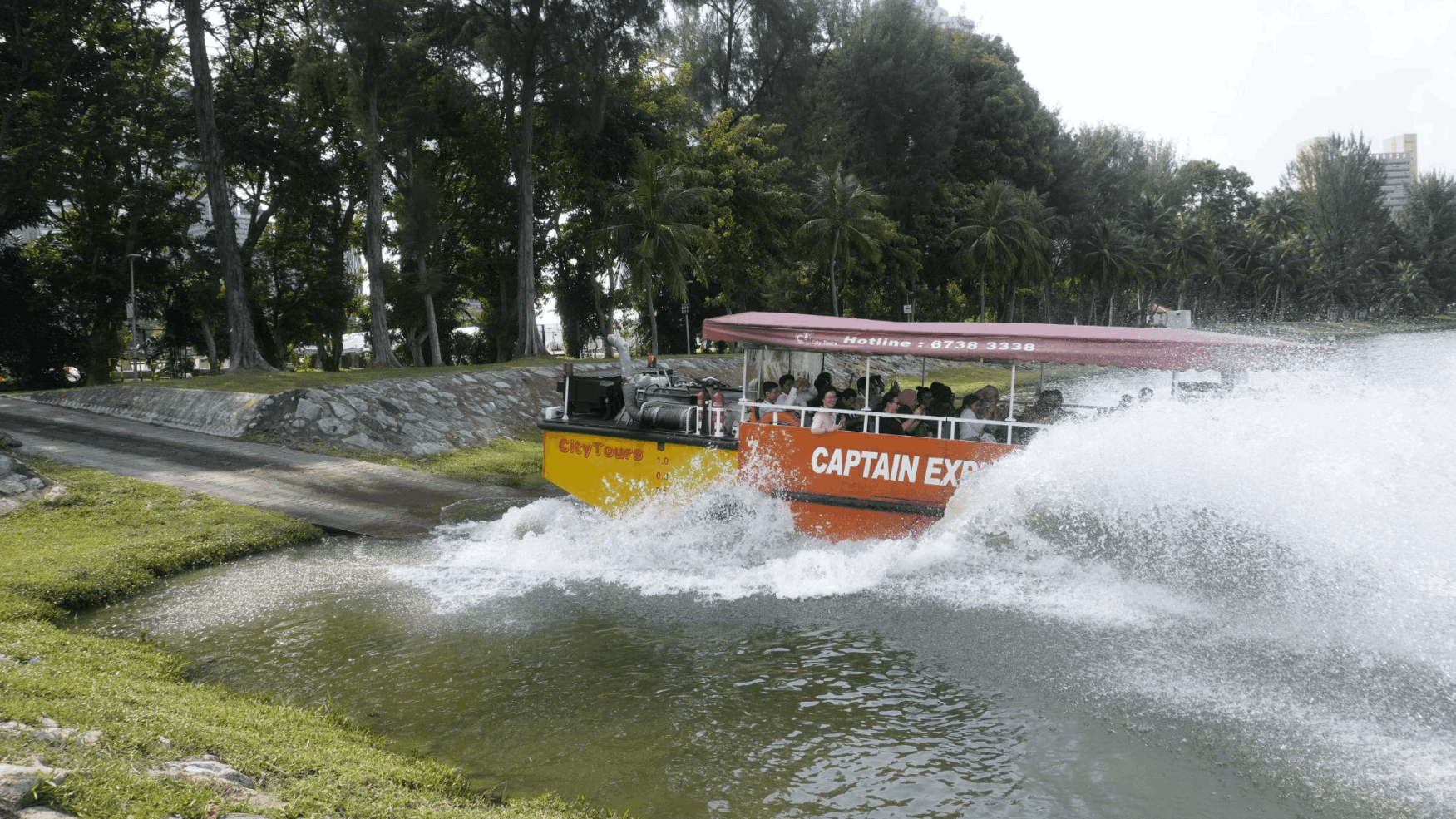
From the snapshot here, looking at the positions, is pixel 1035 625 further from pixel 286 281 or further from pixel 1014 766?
pixel 286 281

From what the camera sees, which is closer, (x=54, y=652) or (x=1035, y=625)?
(x=54, y=652)

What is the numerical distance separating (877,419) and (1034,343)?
209 centimetres

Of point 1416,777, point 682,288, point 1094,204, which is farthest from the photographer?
point 1094,204

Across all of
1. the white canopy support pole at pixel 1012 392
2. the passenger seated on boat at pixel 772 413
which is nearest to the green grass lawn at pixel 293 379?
the passenger seated on boat at pixel 772 413

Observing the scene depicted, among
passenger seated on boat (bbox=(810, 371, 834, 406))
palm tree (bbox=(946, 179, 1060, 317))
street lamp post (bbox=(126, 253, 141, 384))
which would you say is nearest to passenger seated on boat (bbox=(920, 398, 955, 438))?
passenger seated on boat (bbox=(810, 371, 834, 406))

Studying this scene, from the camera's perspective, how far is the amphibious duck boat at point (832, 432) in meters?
9.73

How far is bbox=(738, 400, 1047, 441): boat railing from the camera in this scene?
10.1 meters

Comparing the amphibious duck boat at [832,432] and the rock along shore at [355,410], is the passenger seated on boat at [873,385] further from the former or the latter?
the rock along shore at [355,410]

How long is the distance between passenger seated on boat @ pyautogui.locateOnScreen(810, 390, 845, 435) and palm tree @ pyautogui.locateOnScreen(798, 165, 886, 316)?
108 ft

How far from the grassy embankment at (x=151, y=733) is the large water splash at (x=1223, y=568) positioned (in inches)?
128

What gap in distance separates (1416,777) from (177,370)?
55.2 metres

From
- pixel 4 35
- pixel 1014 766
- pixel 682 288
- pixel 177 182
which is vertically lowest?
pixel 1014 766

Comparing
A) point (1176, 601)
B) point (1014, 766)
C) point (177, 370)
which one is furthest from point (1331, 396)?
point (177, 370)

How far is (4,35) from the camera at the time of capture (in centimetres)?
2677
